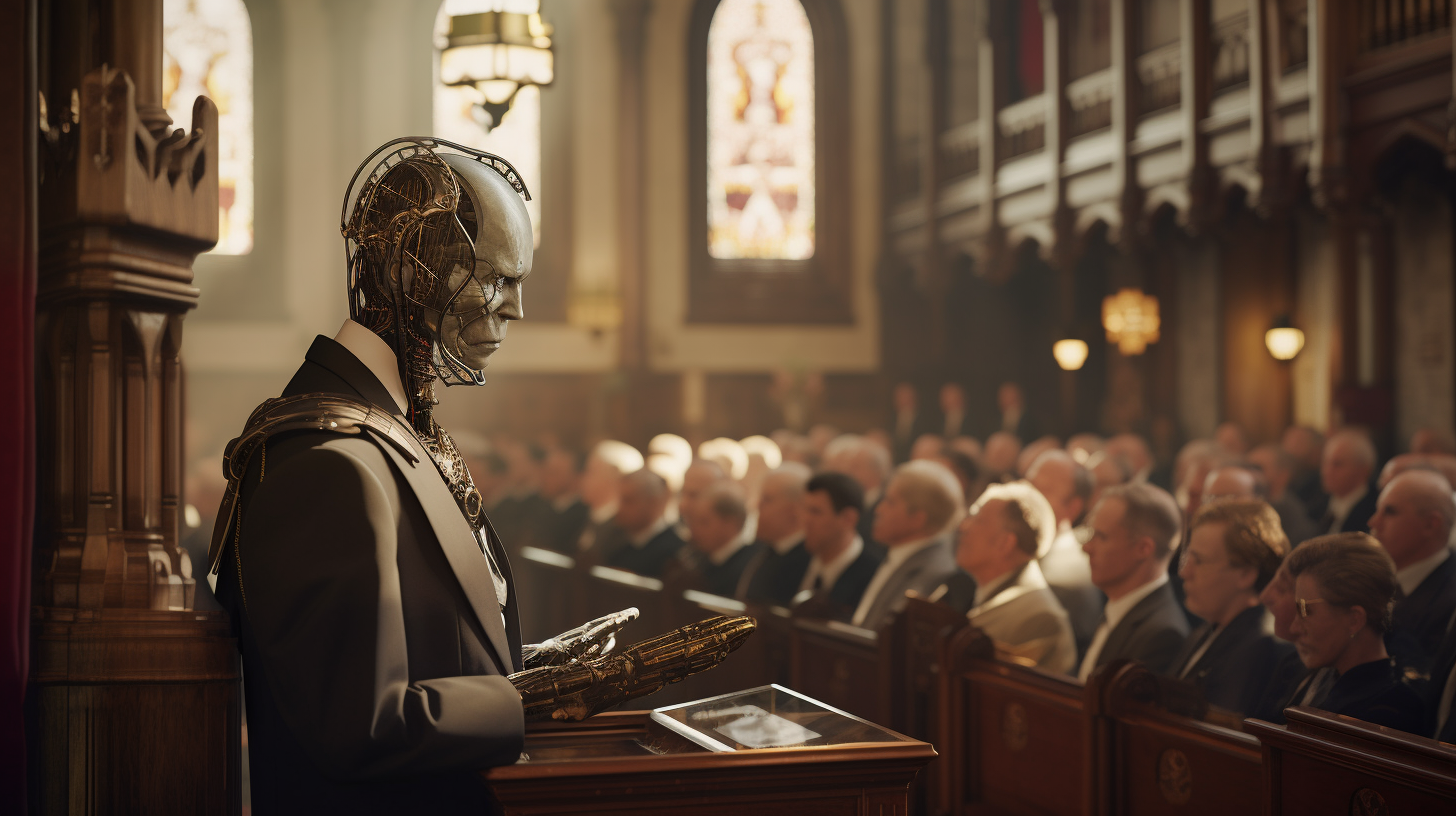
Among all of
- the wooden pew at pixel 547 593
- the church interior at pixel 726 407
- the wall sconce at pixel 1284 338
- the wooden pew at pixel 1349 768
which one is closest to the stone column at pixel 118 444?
the church interior at pixel 726 407

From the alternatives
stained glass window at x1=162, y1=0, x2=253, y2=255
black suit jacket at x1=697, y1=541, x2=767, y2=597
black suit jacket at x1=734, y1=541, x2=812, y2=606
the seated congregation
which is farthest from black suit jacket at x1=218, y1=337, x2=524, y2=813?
stained glass window at x1=162, y1=0, x2=253, y2=255

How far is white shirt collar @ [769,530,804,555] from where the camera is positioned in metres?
5.95

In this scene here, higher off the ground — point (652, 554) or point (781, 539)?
point (781, 539)

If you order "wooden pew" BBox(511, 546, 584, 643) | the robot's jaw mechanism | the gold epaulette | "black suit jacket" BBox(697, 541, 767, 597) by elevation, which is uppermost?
the robot's jaw mechanism

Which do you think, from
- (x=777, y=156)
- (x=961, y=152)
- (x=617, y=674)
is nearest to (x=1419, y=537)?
(x=617, y=674)

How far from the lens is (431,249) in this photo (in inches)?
69.9

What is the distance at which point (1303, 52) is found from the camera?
975cm

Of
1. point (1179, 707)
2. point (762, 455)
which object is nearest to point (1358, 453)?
point (1179, 707)

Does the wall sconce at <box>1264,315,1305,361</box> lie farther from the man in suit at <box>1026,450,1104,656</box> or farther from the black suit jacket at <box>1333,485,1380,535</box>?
the man in suit at <box>1026,450,1104,656</box>

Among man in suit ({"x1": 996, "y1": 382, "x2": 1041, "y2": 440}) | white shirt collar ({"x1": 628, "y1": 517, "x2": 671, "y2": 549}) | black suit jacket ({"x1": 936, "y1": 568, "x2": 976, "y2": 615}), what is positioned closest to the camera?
black suit jacket ({"x1": 936, "y1": 568, "x2": 976, "y2": 615})

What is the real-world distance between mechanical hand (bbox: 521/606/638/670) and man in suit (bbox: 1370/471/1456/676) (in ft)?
10.1

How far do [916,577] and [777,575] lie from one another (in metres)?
0.93

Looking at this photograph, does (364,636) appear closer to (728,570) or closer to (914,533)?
(914,533)

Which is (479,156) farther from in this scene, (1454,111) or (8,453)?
(1454,111)
